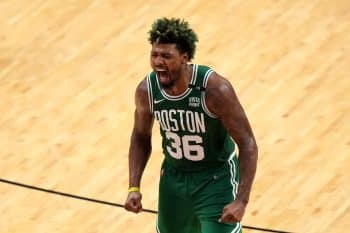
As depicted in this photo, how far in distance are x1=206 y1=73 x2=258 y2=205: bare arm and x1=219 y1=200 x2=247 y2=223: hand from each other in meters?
0.03

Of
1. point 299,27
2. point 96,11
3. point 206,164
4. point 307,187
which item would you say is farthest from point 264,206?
point 96,11

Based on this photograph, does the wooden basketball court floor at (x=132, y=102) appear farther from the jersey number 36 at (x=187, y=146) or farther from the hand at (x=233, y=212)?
the hand at (x=233, y=212)

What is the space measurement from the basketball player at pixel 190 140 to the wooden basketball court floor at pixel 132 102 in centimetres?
181

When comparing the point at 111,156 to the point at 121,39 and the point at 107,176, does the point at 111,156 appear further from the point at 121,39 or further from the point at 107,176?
the point at 121,39

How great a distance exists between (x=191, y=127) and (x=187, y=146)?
0.13m

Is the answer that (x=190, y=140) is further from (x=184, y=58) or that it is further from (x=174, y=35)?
(x=174, y=35)

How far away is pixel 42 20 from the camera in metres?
11.3

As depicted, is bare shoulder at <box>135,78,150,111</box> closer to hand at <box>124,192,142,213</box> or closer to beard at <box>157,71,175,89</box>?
beard at <box>157,71,175,89</box>

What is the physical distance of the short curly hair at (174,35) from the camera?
232 inches

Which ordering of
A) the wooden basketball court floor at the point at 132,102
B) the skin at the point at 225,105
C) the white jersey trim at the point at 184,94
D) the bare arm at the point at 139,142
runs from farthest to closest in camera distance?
1. the wooden basketball court floor at the point at 132,102
2. the bare arm at the point at 139,142
3. the white jersey trim at the point at 184,94
4. the skin at the point at 225,105

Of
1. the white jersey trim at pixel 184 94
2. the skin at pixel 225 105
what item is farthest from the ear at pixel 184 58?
the white jersey trim at pixel 184 94

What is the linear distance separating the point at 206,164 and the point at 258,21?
4726 mm

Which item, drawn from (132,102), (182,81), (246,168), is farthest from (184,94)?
(132,102)

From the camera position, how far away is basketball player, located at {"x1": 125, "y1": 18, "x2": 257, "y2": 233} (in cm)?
592
